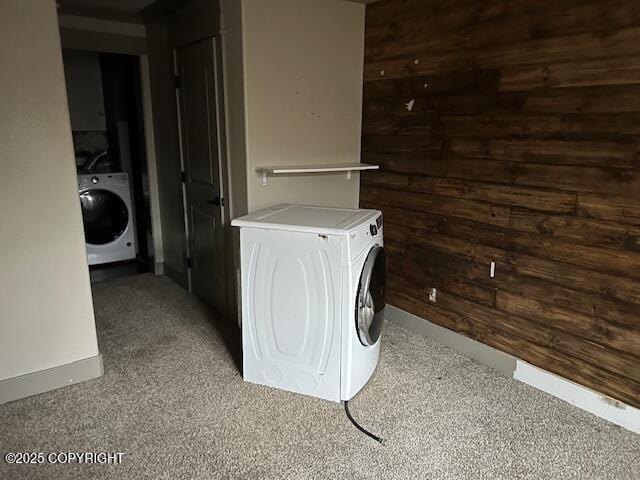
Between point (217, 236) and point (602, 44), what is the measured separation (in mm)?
2527

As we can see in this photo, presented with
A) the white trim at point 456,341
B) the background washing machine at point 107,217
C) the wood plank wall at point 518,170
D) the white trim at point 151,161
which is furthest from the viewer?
the background washing machine at point 107,217

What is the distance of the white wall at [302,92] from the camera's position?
2.76 meters

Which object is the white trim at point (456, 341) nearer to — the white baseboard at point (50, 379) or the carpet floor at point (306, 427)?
the carpet floor at point (306, 427)

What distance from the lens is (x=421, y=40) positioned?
2.87m

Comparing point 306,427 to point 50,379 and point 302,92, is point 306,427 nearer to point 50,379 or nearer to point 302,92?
point 50,379

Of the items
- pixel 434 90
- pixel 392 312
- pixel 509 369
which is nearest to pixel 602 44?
pixel 434 90

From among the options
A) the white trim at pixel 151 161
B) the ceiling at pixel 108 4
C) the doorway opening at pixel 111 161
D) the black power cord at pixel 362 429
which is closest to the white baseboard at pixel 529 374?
the black power cord at pixel 362 429

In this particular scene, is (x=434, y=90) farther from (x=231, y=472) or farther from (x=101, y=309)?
(x=101, y=309)

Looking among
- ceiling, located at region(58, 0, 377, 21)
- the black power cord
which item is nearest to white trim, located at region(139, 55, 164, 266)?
ceiling, located at region(58, 0, 377, 21)

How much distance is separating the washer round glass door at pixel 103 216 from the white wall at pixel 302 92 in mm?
2217

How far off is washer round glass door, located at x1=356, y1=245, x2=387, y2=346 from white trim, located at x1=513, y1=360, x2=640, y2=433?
2.80 ft

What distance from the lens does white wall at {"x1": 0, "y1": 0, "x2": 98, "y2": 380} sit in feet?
7.07

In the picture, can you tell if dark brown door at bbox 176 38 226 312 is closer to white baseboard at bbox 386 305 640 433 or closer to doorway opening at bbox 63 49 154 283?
doorway opening at bbox 63 49 154 283

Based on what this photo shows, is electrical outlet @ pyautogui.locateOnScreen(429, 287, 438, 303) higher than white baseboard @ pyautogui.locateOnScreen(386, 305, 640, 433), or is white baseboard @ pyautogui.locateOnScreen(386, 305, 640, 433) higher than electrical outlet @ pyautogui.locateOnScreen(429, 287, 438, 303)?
electrical outlet @ pyautogui.locateOnScreen(429, 287, 438, 303)
